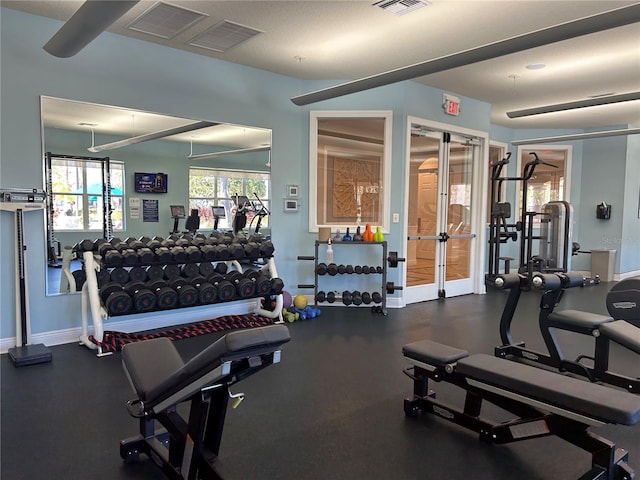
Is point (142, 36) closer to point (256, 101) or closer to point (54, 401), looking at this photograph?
point (256, 101)

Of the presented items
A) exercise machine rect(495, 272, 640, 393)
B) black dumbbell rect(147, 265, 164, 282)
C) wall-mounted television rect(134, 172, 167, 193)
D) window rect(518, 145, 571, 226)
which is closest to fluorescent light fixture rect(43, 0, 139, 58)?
wall-mounted television rect(134, 172, 167, 193)

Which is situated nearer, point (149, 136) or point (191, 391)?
point (191, 391)

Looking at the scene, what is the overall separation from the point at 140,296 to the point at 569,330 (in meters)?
3.56

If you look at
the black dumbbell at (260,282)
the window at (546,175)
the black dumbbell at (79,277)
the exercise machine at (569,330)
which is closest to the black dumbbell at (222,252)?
the black dumbbell at (260,282)

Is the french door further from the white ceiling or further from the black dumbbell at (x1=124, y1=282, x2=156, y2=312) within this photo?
the black dumbbell at (x1=124, y1=282, x2=156, y2=312)

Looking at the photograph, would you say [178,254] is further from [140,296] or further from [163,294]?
[140,296]

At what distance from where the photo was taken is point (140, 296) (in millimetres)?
3838

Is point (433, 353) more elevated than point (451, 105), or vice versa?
point (451, 105)

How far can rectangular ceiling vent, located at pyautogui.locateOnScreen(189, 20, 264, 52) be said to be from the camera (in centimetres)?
391

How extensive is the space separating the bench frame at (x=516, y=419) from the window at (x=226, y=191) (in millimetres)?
2986

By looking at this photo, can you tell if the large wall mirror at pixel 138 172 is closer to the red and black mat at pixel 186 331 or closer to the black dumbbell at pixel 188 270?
the black dumbbell at pixel 188 270

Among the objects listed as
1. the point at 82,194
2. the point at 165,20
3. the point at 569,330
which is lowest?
the point at 569,330

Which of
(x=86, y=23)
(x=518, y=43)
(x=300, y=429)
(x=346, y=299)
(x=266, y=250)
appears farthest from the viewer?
(x=346, y=299)

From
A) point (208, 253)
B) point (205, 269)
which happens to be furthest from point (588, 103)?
point (205, 269)
